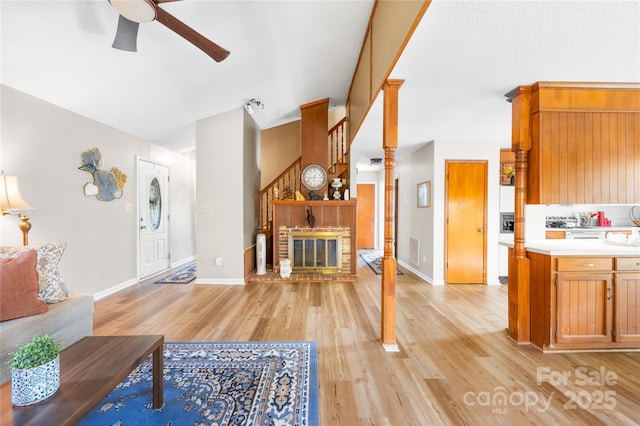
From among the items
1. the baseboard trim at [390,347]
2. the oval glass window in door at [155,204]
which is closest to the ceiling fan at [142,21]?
the baseboard trim at [390,347]

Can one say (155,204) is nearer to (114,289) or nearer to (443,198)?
(114,289)

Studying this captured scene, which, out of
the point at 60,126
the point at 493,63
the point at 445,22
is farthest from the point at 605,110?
the point at 60,126

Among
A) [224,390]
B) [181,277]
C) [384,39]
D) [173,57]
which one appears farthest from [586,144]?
[181,277]

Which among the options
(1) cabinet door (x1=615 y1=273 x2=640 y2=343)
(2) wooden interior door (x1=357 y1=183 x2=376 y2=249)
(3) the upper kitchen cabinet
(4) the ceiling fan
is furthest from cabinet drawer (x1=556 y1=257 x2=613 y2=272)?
(2) wooden interior door (x1=357 y1=183 x2=376 y2=249)

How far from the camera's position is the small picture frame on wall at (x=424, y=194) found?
4.72m

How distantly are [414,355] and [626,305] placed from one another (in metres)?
1.97

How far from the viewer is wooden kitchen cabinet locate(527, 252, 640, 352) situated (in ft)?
7.80

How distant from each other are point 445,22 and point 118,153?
4.68 meters

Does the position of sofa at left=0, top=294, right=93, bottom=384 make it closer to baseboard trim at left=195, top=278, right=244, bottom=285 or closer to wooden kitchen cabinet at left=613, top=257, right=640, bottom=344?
baseboard trim at left=195, top=278, right=244, bottom=285

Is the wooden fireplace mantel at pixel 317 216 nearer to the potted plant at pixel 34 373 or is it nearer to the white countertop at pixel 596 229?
the white countertop at pixel 596 229

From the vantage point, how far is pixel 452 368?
214cm

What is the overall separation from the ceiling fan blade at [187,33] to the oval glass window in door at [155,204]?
3690 mm

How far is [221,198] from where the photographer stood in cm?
456

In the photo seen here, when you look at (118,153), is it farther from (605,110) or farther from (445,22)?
(605,110)
